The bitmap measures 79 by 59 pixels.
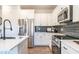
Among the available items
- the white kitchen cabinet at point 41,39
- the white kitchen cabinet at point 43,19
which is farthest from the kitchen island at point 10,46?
the white kitchen cabinet at point 43,19

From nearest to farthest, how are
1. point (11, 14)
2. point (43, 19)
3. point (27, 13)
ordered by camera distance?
point (11, 14) < point (27, 13) < point (43, 19)

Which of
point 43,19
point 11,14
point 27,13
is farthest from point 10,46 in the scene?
point 43,19

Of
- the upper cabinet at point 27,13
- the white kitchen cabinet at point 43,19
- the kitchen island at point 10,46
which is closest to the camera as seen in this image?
the kitchen island at point 10,46

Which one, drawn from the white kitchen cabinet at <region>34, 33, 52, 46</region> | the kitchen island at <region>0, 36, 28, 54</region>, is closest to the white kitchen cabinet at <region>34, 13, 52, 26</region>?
the white kitchen cabinet at <region>34, 33, 52, 46</region>

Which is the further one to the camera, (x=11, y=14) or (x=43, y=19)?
(x=43, y=19)

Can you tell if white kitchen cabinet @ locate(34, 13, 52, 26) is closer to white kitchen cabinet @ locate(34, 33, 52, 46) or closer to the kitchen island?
white kitchen cabinet @ locate(34, 33, 52, 46)

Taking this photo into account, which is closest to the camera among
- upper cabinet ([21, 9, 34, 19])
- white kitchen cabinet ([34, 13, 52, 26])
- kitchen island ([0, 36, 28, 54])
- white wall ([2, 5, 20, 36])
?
kitchen island ([0, 36, 28, 54])

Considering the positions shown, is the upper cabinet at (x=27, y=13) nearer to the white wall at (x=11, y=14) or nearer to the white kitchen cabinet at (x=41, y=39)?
the white kitchen cabinet at (x=41, y=39)

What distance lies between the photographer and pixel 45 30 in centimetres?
852

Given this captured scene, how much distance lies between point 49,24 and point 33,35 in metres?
1.28

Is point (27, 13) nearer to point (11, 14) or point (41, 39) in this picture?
point (41, 39)

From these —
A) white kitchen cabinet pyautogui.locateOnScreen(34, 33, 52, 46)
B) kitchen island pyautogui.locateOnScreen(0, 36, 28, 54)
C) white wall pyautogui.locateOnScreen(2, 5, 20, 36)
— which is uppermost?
white wall pyautogui.locateOnScreen(2, 5, 20, 36)

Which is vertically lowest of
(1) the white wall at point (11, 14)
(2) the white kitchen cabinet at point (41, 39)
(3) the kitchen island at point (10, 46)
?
(2) the white kitchen cabinet at point (41, 39)
